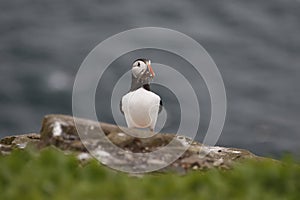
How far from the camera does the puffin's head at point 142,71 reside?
29094 mm

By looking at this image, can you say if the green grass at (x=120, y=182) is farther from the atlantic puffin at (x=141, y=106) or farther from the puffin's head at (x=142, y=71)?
the puffin's head at (x=142, y=71)

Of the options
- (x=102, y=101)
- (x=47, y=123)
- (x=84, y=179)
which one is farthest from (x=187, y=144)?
(x=102, y=101)

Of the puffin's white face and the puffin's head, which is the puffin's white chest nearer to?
the puffin's head

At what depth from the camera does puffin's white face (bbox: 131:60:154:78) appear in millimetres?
29281

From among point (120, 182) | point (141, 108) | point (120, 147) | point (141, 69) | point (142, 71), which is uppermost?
point (141, 69)

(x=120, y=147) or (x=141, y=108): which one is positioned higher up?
(x=141, y=108)

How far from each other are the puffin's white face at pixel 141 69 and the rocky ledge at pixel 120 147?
8.12 metres

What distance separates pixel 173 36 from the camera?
64.7 metres

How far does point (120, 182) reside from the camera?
1609 centimetres

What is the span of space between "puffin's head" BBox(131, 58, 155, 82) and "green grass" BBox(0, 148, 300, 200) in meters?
11.7

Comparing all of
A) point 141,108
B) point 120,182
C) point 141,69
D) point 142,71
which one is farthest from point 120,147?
point 141,69

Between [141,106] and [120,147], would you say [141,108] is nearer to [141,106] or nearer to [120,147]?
[141,106]

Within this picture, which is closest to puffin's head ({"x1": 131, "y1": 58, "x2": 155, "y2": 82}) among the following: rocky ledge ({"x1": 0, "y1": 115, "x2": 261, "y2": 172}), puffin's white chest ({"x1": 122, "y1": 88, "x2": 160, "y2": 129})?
puffin's white chest ({"x1": 122, "y1": 88, "x2": 160, "y2": 129})

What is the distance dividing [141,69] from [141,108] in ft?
7.64
